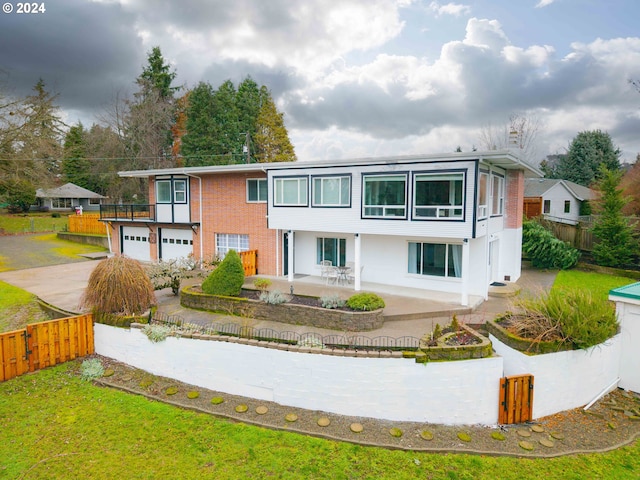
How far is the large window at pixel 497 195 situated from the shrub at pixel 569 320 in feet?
21.5

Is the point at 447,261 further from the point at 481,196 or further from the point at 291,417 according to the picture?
the point at 291,417

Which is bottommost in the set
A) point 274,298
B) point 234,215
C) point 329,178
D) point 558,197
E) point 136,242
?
point 274,298

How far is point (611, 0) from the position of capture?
A: 51.2 ft

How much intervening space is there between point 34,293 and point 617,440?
1853 centimetres

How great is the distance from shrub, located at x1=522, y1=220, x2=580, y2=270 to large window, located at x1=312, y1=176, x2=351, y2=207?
10.9 metres

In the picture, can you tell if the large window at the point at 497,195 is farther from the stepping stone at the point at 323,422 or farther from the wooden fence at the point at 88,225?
the wooden fence at the point at 88,225

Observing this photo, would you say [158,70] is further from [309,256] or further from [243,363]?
[243,363]

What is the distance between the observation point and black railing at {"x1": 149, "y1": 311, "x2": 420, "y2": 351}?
28.7 ft

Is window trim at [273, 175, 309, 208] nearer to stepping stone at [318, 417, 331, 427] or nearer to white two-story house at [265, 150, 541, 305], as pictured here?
white two-story house at [265, 150, 541, 305]

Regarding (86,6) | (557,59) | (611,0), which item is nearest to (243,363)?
(86,6)

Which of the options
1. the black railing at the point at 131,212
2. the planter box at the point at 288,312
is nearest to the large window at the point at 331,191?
the planter box at the point at 288,312

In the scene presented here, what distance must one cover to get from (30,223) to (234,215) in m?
30.3

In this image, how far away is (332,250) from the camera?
17016 mm

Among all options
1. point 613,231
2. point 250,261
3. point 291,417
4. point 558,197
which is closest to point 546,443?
point 291,417
